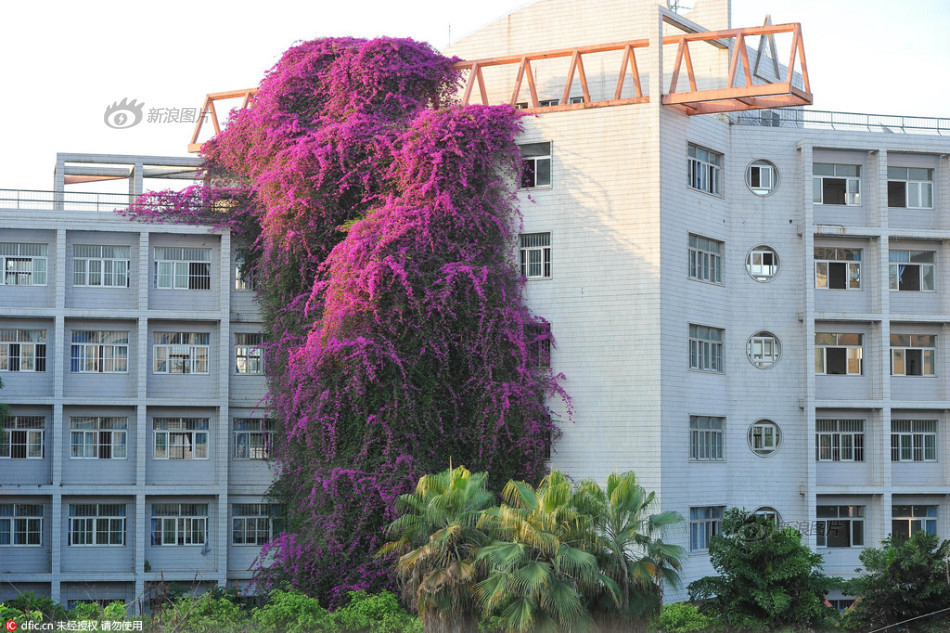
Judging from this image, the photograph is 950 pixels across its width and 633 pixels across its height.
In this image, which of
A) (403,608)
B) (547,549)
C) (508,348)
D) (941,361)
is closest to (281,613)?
(403,608)

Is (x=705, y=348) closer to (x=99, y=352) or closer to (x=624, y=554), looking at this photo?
(x=624, y=554)

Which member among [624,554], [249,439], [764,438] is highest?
[764,438]

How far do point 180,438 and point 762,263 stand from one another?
13.5m

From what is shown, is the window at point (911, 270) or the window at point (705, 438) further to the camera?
the window at point (911, 270)

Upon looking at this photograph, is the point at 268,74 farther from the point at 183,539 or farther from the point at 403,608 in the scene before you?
the point at 403,608

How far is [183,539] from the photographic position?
26.5 meters

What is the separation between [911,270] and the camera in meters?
26.9

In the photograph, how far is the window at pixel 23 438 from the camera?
26016 millimetres

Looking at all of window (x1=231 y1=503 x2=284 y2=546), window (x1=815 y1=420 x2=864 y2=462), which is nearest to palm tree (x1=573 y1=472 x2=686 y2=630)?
window (x1=815 y1=420 x2=864 y2=462)

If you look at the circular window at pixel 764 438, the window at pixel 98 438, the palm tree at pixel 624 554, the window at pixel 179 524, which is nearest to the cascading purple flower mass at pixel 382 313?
the window at pixel 179 524

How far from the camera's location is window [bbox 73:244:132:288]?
2661 centimetres

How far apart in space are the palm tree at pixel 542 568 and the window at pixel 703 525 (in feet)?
23.4

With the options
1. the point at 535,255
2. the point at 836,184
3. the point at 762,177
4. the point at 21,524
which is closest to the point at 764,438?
the point at 762,177

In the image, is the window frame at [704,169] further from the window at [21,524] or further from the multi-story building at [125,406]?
the window at [21,524]
